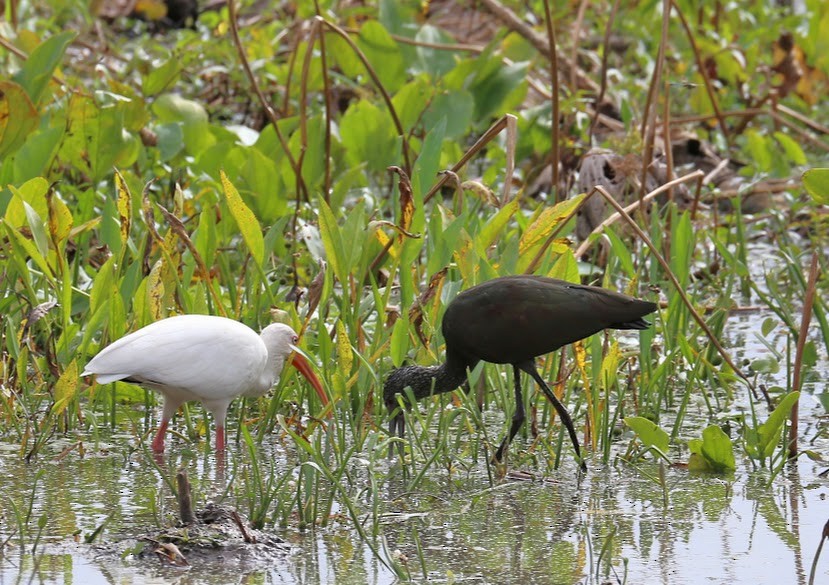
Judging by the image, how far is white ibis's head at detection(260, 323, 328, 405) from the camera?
12.4ft

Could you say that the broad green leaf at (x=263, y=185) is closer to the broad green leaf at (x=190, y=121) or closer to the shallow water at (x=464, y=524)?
the broad green leaf at (x=190, y=121)

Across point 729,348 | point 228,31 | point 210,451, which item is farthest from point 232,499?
point 228,31

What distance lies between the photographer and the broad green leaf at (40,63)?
4980 mm

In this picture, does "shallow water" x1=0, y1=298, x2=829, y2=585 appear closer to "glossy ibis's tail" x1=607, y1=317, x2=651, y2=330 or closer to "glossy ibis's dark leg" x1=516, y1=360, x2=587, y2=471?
"glossy ibis's dark leg" x1=516, y1=360, x2=587, y2=471

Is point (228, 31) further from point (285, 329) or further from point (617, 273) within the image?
point (285, 329)

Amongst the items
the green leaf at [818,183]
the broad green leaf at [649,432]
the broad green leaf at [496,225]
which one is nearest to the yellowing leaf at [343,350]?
the broad green leaf at [496,225]

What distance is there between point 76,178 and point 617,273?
7.47 feet

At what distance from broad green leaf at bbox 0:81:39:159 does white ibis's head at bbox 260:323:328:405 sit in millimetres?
1306

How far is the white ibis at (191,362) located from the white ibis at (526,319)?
0.41m

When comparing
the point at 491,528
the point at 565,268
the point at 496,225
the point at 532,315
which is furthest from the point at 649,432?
the point at 496,225

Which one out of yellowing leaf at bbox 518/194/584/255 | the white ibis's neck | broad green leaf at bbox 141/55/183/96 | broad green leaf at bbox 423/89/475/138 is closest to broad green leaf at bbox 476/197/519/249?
yellowing leaf at bbox 518/194/584/255

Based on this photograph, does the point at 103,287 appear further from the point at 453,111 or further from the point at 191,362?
the point at 453,111

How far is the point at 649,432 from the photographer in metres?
3.41

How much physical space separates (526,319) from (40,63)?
2416mm
